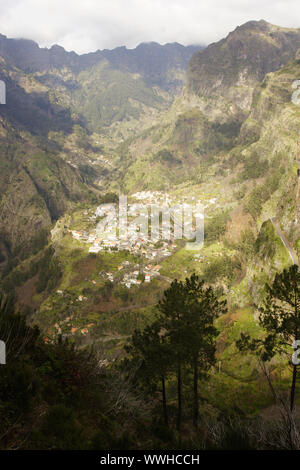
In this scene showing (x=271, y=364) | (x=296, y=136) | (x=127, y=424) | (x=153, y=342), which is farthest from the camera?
(x=296, y=136)

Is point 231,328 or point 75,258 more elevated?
point 75,258

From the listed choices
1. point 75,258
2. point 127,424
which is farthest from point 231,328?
point 75,258

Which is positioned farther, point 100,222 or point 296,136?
point 100,222

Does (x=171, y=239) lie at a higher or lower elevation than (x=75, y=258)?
higher

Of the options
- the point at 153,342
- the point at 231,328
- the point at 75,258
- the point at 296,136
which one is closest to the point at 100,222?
the point at 75,258

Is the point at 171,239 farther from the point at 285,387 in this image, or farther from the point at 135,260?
the point at 285,387

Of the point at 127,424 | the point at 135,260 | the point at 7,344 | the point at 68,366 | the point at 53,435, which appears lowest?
the point at 127,424

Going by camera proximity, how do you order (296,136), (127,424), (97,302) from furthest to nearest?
1. (296,136)
2. (97,302)
3. (127,424)

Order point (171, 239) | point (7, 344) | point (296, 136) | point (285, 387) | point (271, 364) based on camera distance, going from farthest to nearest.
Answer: point (171, 239) < point (296, 136) < point (271, 364) < point (285, 387) < point (7, 344)

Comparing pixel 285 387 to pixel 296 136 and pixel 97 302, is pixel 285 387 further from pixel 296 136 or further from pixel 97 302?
pixel 296 136
